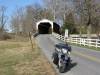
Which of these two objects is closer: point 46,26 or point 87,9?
point 87,9

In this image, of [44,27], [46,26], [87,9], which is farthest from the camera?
[44,27]

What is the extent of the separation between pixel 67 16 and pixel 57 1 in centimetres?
860

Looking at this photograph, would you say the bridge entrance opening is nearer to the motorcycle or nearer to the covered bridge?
the covered bridge

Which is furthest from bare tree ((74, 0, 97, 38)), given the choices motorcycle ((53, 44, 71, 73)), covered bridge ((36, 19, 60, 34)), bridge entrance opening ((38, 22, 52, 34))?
motorcycle ((53, 44, 71, 73))

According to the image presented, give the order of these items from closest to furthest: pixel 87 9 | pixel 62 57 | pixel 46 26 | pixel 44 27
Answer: pixel 62 57, pixel 87 9, pixel 46 26, pixel 44 27

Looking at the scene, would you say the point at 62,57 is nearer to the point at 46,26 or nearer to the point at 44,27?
the point at 46,26

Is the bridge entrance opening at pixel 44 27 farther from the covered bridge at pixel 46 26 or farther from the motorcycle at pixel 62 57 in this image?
the motorcycle at pixel 62 57

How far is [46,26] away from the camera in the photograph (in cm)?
8894

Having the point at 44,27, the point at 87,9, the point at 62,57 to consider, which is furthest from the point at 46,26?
the point at 62,57

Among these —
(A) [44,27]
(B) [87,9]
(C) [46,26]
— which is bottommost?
(A) [44,27]

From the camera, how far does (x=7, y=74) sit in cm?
1608

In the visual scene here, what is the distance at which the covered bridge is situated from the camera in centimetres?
8278

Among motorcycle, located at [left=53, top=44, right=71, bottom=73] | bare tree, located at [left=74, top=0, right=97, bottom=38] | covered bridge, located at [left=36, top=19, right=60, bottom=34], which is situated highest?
bare tree, located at [left=74, top=0, right=97, bottom=38]

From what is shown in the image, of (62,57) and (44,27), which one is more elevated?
(44,27)
